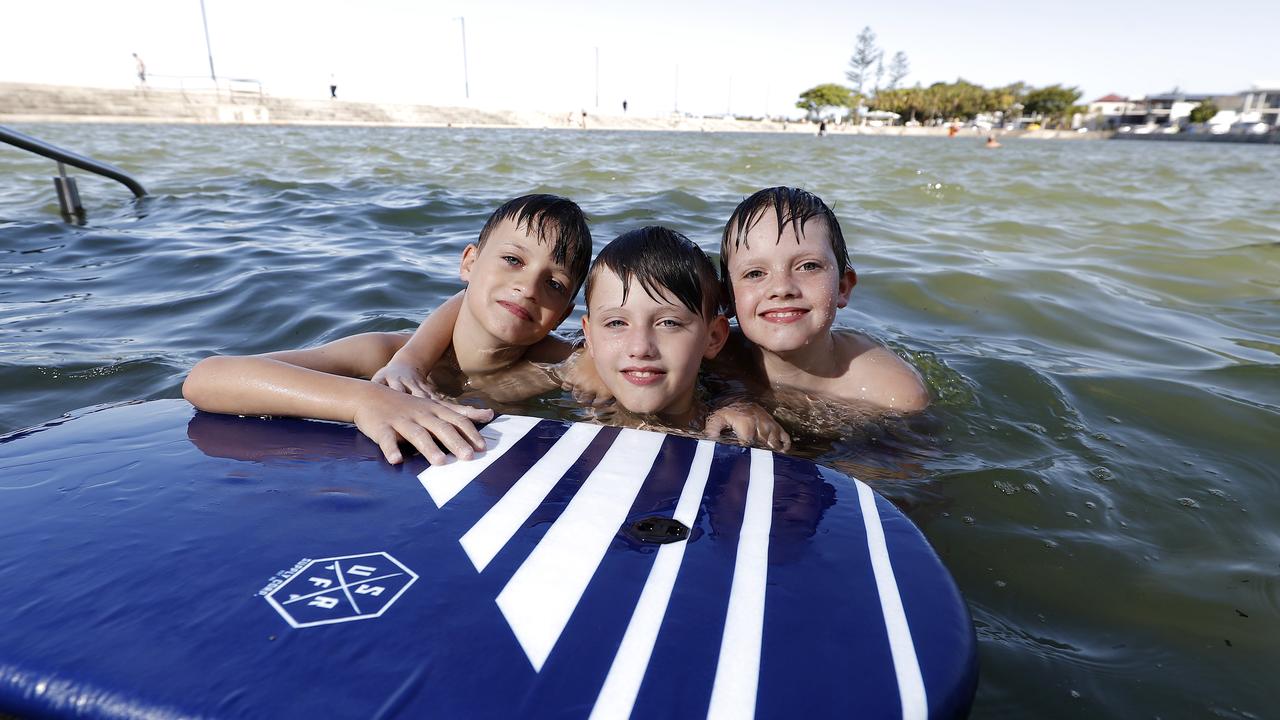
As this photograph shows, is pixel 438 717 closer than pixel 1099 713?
Yes

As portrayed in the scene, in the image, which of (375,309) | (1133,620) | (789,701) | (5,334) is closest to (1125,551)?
(1133,620)

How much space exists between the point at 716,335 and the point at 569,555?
1.41 metres

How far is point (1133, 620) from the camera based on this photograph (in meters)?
1.78

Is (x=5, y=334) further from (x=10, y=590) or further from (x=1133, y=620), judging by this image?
(x=1133, y=620)

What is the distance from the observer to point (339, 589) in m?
1.29

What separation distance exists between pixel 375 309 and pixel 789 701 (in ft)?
12.5

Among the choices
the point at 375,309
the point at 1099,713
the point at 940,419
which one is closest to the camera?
the point at 1099,713

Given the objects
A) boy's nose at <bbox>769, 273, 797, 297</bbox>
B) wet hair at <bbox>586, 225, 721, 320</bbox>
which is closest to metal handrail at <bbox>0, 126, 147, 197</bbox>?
wet hair at <bbox>586, 225, 721, 320</bbox>

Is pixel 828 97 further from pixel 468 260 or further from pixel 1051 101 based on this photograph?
pixel 468 260

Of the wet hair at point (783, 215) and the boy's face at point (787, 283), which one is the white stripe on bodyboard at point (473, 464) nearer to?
the boy's face at point (787, 283)

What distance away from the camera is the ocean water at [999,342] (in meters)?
1.79

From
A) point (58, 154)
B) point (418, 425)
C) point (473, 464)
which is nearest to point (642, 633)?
point (473, 464)

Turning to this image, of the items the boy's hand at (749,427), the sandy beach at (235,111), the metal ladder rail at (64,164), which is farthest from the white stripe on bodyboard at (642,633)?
the sandy beach at (235,111)

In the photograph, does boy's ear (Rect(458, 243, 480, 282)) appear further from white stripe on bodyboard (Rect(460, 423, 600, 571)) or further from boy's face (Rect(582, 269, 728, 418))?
white stripe on bodyboard (Rect(460, 423, 600, 571))
